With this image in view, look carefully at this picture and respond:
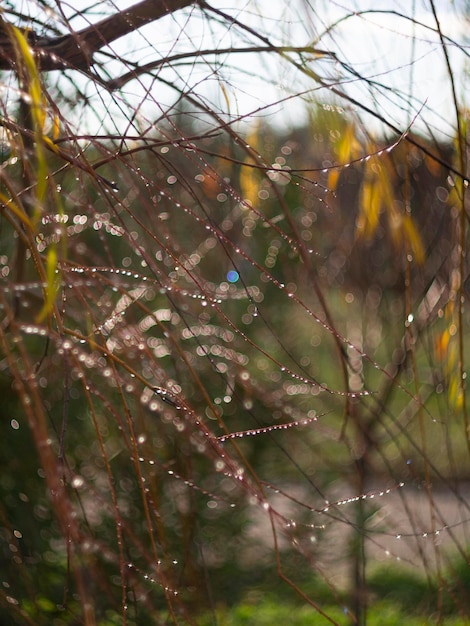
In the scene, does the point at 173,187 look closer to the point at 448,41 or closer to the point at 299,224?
the point at 299,224

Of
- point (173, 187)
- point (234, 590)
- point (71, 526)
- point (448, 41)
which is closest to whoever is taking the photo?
point (71, 526)

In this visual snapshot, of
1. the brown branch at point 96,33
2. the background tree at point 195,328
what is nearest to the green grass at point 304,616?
the background tree at point 195,328

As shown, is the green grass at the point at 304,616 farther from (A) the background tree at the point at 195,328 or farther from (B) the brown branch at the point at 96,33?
(B) the brown branch at the point at 96,33

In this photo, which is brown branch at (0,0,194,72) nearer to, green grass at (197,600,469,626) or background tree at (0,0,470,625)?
background tree at (0,0,470,625)

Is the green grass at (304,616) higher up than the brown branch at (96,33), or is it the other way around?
the brown branch at (96,33)

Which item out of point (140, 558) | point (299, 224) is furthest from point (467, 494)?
point (140, 558)

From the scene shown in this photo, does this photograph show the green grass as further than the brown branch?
Yes

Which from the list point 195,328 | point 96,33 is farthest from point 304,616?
point 96,33

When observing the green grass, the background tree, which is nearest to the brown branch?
the background tree
